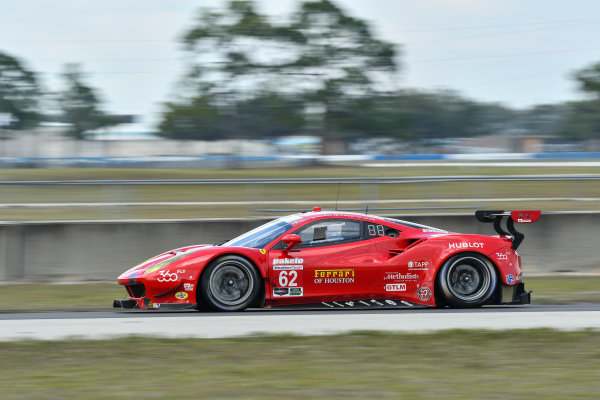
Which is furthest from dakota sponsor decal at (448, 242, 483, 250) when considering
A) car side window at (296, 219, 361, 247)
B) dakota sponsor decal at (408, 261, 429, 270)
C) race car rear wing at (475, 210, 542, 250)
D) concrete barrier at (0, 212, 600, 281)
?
concrete barrier at (0, 212, 600, 281)

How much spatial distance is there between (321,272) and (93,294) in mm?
4433

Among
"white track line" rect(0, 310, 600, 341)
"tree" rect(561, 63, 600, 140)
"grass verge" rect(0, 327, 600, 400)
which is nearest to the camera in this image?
"grass verge" rect(0, 327, 600, 400)

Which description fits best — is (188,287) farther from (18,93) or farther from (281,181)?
(18,93)

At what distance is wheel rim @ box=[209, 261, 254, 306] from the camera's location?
9.31 metres

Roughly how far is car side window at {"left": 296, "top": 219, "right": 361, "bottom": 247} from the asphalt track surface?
32.9 inches

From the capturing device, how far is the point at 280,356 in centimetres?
670

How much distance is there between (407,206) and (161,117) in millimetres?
22727

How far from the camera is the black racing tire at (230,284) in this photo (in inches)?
366

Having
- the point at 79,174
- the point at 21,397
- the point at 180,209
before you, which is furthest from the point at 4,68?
the point at 21,397

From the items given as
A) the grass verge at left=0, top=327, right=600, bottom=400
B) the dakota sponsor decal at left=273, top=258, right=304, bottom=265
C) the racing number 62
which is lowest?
the grass verge at left=0, top=327, right=600, bottom=400

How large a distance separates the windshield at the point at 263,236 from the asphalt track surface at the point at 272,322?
802 millimetres

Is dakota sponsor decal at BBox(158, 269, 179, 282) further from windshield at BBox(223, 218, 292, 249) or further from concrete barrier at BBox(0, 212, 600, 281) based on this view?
concrete barrier at BBox(0, 212, 600, 281)

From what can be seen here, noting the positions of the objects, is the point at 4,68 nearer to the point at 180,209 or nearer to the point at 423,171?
the point at 423,171

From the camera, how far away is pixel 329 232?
9.70m
